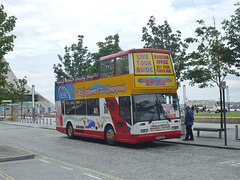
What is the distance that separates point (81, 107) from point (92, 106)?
1444mm

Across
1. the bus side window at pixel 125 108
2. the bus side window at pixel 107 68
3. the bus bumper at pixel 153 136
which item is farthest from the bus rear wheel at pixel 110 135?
the bus side window at pixel 107 68

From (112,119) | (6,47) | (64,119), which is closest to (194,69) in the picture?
(112,119)

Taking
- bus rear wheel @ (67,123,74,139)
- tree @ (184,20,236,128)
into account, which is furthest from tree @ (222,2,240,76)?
bus rear wheel @ (67,123,74,139)

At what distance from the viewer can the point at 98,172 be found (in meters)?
8.89

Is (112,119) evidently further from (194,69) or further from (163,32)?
(163,32)

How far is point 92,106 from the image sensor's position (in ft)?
56.4

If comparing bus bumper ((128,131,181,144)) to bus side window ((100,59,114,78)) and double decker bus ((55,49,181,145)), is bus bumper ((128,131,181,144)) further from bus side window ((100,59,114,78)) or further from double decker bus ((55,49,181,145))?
bus side window ((100,59,114,78))

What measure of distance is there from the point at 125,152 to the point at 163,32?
803 inches

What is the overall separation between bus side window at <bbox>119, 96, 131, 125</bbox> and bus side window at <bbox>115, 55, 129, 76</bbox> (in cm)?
116

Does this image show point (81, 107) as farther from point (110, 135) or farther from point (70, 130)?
point (110, 135)

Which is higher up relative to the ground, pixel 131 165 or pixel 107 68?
pixel 107 68

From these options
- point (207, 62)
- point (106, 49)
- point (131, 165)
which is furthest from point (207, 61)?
point (106, 49)

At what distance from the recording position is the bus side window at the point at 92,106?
16714 mm

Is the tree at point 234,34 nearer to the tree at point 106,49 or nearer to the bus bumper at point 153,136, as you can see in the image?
the bus bumper at point 153,136
